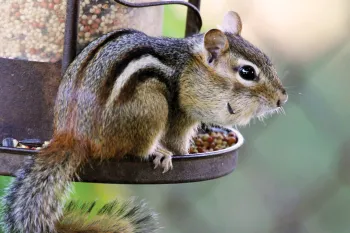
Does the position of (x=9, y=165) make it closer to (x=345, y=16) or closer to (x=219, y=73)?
(x=219, y=73)

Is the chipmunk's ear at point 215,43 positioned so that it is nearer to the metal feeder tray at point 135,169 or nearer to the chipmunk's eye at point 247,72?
the chipmunk's eye at point 247,72

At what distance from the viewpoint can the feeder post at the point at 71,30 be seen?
251cm

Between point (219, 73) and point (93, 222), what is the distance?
21.2 inches

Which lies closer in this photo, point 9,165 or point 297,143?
point 9,165

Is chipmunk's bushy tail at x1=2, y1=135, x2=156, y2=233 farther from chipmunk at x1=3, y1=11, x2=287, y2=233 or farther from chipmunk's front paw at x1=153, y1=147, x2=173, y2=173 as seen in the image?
chipmunk's front paw at x1=153, y1=147, x2=173, y2=173

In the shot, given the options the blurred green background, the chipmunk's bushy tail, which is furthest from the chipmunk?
the blurred green background

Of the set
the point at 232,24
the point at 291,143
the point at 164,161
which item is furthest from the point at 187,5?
the point at 291,143

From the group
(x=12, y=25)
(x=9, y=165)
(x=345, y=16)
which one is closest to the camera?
(x=9, y=165)

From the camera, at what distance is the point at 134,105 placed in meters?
2.45

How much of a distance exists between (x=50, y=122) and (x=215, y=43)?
0.57 meters

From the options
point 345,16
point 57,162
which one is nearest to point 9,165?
point 57,162

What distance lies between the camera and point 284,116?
12.1 ft

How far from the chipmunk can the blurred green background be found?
2.83 feet

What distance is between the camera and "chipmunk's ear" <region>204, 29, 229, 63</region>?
2533 millimetres
